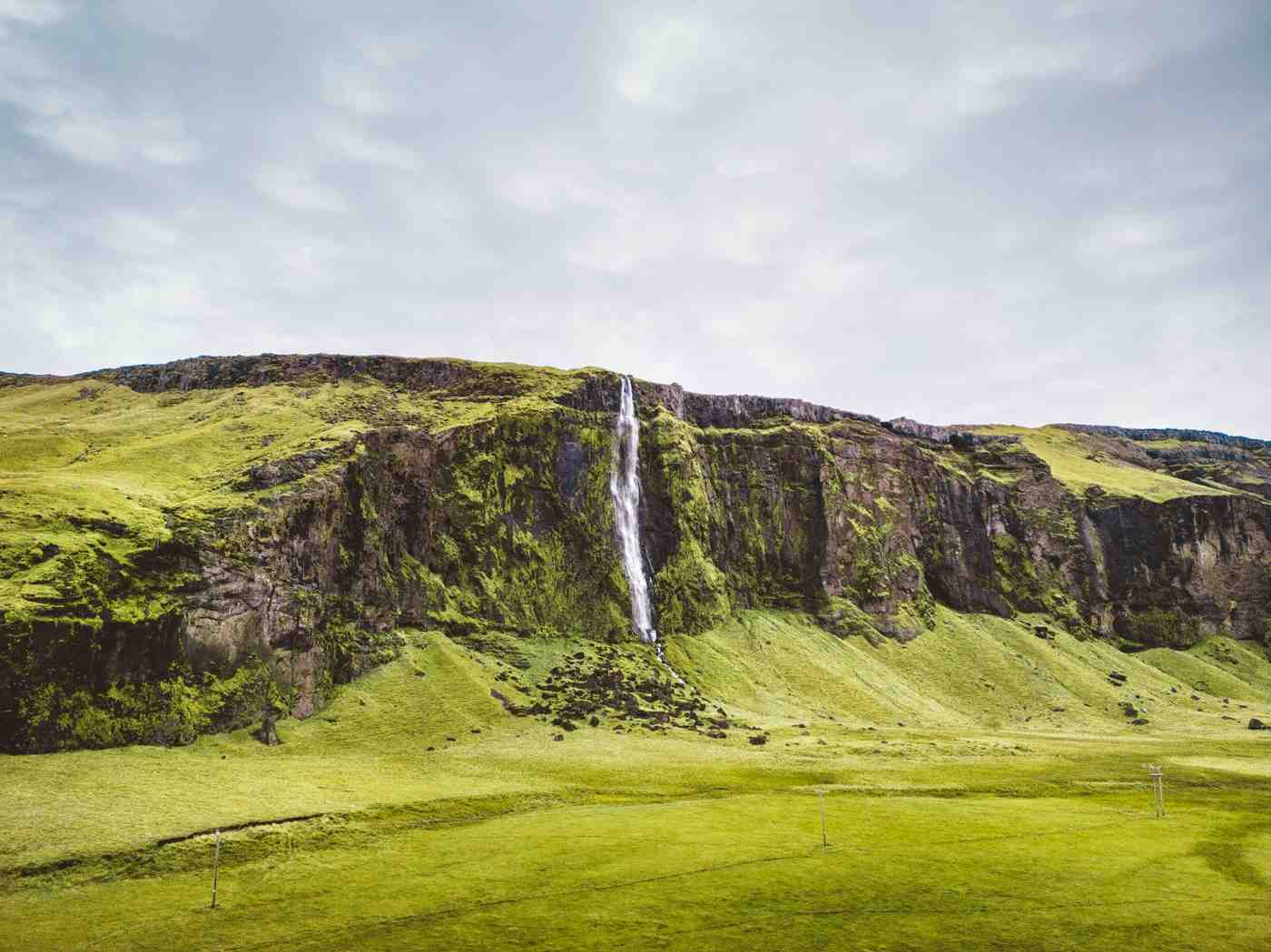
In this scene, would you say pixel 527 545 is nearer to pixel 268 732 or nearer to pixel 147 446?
pixel 268 732

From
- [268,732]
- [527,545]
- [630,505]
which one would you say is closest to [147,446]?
[527,545]

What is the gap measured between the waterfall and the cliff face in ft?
8.17

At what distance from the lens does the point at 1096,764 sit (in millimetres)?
70562

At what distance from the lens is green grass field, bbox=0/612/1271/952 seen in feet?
87.8

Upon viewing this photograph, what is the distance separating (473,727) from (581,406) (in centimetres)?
7012

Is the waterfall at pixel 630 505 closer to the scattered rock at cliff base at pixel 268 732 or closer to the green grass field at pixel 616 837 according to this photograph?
the green grass field at pixel 616 837

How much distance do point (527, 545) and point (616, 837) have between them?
82694mm

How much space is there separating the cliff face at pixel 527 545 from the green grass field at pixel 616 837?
311 inches

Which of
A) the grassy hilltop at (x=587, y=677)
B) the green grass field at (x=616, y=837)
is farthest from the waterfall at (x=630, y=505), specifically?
the green grass field at (x=616, y=837)

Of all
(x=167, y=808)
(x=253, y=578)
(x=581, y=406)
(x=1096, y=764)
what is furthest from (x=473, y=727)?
(x=581, y=406)

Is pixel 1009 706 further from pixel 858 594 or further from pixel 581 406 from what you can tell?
pixel 581 406

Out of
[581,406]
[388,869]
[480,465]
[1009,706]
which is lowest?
[1009,706]

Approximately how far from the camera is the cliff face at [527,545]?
234 feet

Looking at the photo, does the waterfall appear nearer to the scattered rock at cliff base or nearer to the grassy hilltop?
the grassy hilltop
